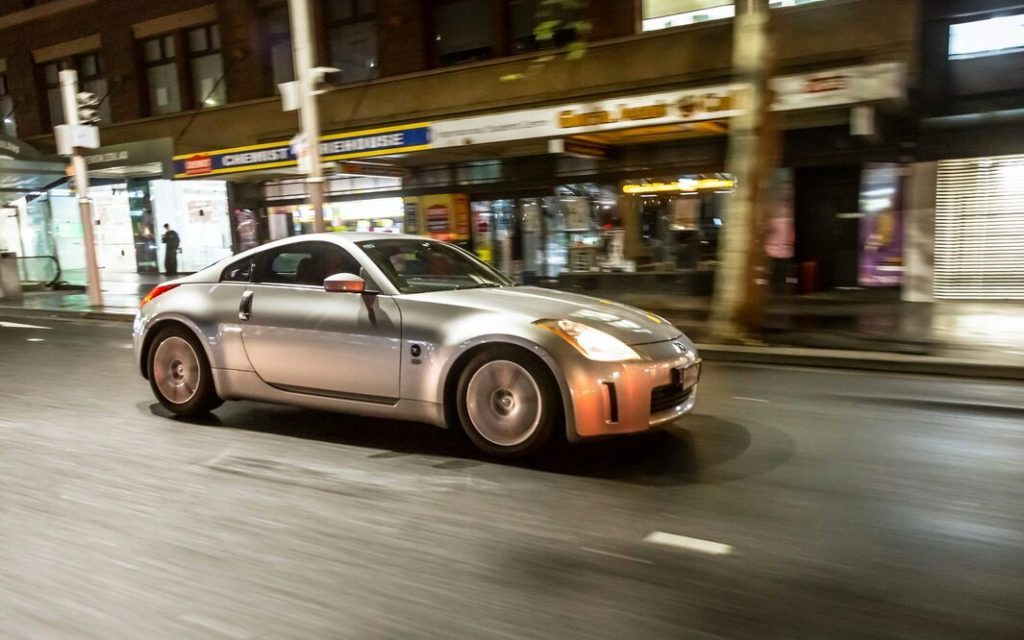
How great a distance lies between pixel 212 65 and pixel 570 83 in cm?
1214

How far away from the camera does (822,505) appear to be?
13.7 ft

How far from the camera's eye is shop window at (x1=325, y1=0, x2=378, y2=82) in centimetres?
1886

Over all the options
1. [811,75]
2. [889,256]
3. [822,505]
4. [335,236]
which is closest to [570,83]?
[811,75]

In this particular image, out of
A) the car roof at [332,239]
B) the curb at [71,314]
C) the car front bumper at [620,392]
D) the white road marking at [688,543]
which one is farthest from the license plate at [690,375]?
the curb at [71,314]

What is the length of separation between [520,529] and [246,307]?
3.17 metres

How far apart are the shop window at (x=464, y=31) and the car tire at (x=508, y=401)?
13405 millimetres

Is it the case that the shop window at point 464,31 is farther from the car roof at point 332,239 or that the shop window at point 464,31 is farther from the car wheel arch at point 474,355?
the car wheel arch at point 474,355

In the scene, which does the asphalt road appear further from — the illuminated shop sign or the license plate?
the illuminated shop sign

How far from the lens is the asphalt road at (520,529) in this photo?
3053mm

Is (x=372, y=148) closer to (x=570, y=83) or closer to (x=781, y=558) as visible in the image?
(x=570, y=83)

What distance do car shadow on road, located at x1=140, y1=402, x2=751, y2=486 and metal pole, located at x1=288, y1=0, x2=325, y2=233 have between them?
592 centimetres

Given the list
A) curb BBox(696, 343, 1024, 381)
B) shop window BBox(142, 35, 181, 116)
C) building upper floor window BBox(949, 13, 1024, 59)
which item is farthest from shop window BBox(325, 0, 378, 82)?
curb BBox(696, 343, 1024, 381)

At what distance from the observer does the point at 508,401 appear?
5.01 meters

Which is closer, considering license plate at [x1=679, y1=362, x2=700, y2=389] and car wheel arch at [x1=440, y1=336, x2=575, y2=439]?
car wheel arch at [x1=440, y1=336, x2=575, y2=439]
